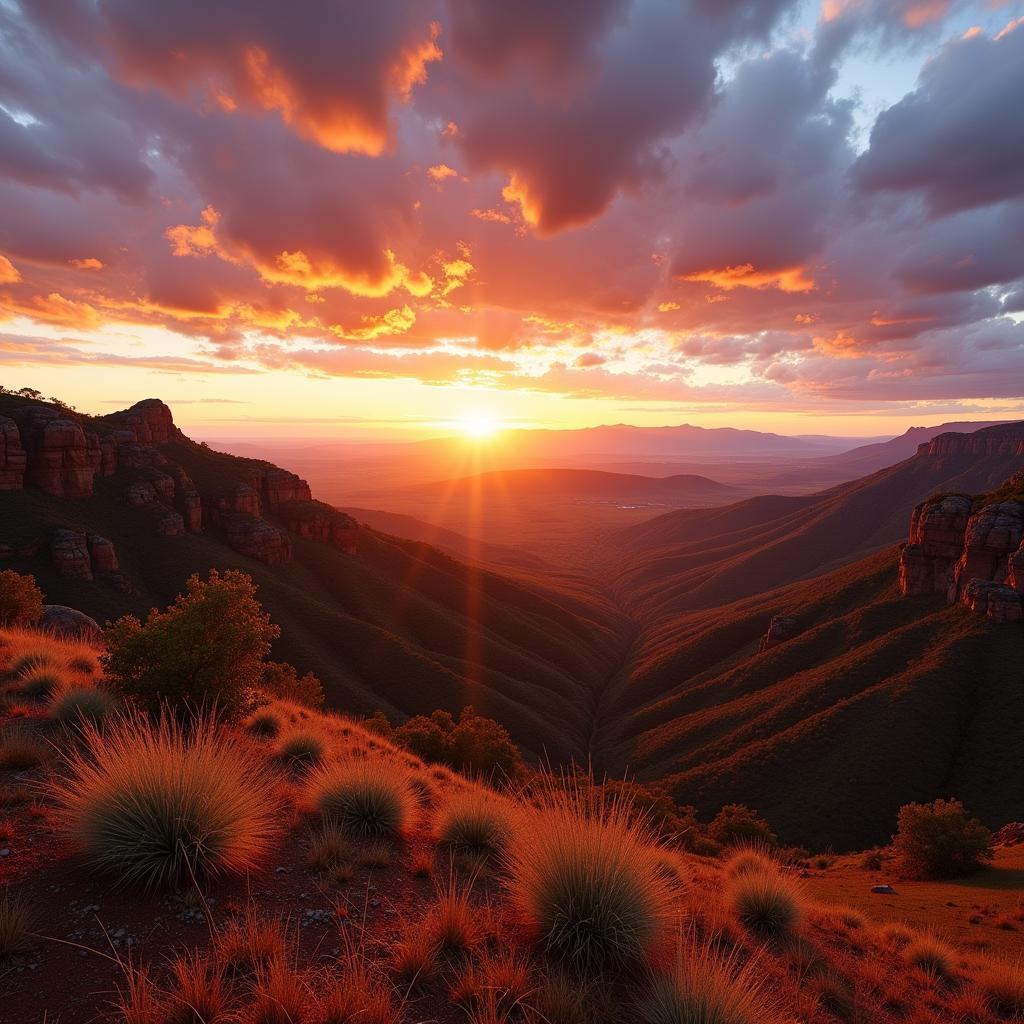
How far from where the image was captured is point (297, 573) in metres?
93.4

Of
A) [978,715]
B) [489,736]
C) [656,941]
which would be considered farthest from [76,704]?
[978,715]

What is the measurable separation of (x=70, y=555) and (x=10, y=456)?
20260 millimetres

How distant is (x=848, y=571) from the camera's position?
9562 cm

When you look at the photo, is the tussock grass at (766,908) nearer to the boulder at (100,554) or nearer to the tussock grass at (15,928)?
the tussock grass at (15,928)

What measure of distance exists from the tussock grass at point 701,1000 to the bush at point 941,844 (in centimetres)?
3467

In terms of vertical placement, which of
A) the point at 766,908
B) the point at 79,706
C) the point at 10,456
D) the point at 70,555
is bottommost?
the point at 70,555

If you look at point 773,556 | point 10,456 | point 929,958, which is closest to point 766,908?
point 929,958

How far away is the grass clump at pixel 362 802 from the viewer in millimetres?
10102

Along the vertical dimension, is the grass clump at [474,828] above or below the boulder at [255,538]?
above

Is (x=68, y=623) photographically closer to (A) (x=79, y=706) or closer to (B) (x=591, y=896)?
(A) (x=79, y=706)

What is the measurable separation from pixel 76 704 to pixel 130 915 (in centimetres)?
828

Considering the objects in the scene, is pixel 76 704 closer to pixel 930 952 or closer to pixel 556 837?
pixel 556 837

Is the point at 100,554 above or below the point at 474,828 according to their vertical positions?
below

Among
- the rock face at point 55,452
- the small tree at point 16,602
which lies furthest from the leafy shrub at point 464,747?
the rock face at point 55,452
